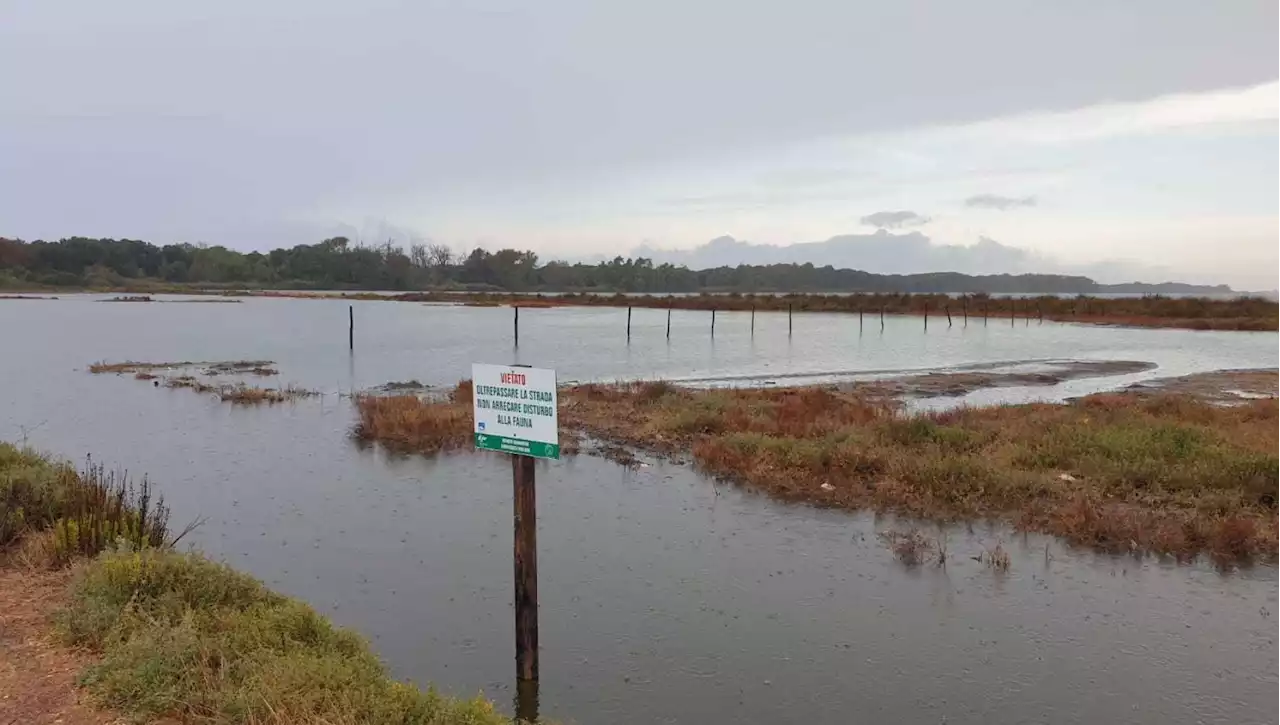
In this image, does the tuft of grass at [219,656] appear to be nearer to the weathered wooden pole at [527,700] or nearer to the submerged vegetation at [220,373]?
the weathered wooden pole at [527,700]

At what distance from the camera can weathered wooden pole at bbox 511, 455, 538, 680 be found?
22.2 ft

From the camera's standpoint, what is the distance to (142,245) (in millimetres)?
184000

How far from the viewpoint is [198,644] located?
5.36m

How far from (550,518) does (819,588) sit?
420 cm

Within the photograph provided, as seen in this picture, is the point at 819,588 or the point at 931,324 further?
the point at 931,324

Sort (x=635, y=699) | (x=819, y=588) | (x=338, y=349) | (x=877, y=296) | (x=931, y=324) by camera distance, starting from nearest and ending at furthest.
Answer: (x=635, y=699), (x=819, y=588), (x=338, y=349), (x=931, y=324), (x=877, y=296)

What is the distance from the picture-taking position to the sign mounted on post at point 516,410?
6.34 metres

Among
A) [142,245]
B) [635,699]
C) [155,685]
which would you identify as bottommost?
[635,699]

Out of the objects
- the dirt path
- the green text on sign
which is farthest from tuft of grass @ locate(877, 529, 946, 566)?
the dirt path

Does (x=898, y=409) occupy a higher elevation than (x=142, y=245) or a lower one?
lower

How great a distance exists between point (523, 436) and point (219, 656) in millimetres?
2418

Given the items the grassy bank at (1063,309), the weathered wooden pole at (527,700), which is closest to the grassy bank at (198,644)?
the weathered wooden pole at (527,700)

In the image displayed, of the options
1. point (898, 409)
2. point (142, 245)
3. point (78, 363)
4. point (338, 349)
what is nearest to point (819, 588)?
point (898, 409)

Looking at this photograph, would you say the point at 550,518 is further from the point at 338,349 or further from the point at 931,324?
the point at 931,324
